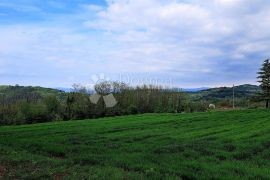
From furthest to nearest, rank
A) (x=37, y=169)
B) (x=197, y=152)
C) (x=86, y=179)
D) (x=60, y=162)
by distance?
1. (x=197, y=152)
2. (x=60, y=162)
3. (x=37, y=169)
4. (x=86, y=179)

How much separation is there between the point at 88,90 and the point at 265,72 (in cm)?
3807

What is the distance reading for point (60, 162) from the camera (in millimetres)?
14141

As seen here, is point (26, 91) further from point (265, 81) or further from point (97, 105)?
point (265, 81)

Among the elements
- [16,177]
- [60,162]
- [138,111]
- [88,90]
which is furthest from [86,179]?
[88,90]

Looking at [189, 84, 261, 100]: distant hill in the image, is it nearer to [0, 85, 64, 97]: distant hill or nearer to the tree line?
the tree line

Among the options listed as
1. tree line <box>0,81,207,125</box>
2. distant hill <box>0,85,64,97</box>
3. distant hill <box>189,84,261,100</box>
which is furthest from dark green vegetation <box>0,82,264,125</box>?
distant hill <box>189,84,261,100</box>

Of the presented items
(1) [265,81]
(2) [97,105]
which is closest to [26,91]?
(2) [97,105]

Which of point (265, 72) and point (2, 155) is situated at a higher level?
point (265, 72)

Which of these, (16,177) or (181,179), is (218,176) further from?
(16,177)

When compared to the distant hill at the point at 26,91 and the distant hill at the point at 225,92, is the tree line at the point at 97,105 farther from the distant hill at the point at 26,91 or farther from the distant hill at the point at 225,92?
the distant hill at the point at 225,92

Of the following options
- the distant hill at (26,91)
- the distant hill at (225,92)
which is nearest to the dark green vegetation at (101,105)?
the distant hill at (26,91)

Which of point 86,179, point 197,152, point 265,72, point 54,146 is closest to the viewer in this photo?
point 86,179

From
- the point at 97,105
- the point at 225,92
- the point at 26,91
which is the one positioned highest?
the point at 225,92

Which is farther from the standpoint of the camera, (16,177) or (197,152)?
(197,152)
